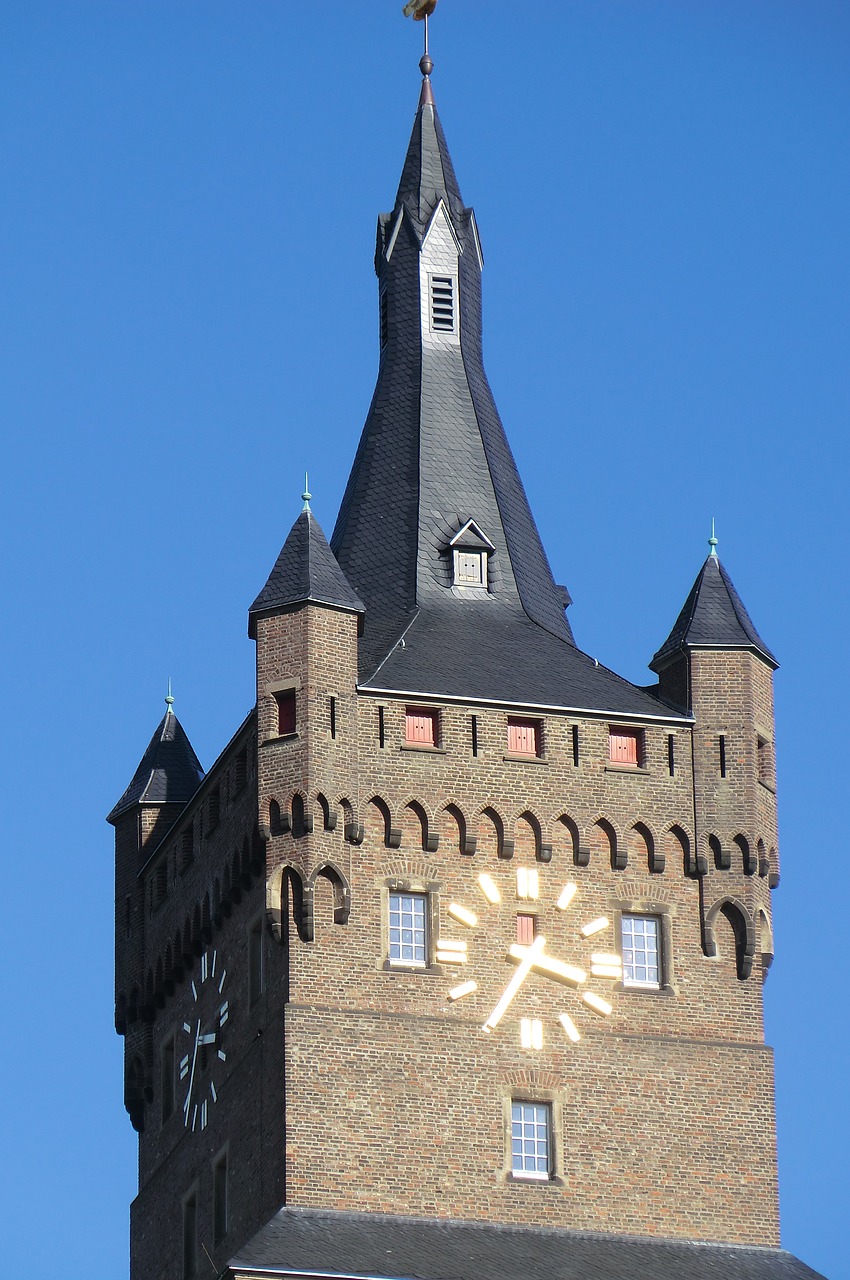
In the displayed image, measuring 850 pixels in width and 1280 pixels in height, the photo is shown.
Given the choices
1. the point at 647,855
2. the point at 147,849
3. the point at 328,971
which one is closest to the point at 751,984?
the point at 647,855

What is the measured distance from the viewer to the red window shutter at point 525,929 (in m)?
70.8

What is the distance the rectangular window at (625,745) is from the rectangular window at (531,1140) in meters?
A: 6.77

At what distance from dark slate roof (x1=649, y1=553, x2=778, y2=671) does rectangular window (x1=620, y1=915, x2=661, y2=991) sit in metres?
5.27

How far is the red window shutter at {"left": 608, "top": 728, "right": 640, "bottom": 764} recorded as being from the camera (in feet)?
239

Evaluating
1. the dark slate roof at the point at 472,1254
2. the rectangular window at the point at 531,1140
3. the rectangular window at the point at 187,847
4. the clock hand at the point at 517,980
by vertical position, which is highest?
the rectangular window at the point at 187,847

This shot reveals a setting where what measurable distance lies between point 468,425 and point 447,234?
4.36m

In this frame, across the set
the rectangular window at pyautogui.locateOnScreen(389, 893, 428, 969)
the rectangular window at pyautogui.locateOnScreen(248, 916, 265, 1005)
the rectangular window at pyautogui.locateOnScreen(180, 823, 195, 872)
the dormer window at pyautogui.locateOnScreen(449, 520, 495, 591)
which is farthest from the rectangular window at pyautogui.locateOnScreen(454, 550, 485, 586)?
the rectangular window at pyautogui.locateOnScreen(248, 916, 265, 1005)

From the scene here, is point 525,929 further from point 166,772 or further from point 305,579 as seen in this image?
point 166,772

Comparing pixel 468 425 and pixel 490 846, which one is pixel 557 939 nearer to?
pixel 490 846

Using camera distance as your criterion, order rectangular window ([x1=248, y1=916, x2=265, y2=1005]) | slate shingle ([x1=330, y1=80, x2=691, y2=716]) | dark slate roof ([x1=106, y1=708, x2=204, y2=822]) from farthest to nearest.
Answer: dark slate roof ([x1=106, y1=708, x2=204, y2=822])
slate shingle ([x1=330, y1=80, x2=691, y2=716])
rectangular window ([x1=248, y1=916, x2=265, y2=1005])

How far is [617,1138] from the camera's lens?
6950 cm

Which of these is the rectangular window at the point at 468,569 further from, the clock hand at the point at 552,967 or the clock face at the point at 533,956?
the clock hand at the point at 552,967

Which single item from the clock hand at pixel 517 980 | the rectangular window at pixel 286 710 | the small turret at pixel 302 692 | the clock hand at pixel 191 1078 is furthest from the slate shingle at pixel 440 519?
the clock hand at pixel 191 1078

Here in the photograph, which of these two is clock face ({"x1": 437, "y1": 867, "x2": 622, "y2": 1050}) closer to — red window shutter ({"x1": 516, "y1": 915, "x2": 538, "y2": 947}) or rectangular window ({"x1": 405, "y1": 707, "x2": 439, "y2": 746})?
red window shutter ({"x1": 516, "y1": 915, "x2": 538, "y2": 947})
